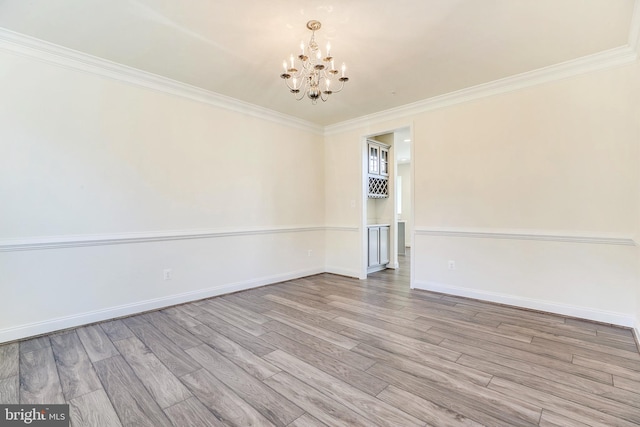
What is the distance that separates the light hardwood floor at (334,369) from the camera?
161 centimetres

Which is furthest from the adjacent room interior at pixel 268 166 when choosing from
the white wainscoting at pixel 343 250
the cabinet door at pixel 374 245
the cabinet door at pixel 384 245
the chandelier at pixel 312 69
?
the cabinet door at pixel 384 245

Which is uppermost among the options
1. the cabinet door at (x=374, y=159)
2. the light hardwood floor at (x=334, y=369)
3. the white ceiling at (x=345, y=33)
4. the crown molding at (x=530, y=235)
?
the white ceiling at (x=345, y=33)

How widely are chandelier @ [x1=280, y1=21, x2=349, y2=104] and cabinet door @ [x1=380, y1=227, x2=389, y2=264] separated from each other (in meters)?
2.89

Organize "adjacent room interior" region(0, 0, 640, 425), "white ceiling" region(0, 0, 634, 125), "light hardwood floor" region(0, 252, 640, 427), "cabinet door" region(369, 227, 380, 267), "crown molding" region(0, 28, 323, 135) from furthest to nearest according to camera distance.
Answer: "cabinet door" region(369, 227, 380, 267), "crown molding" region(0, 28, 323, 135), "adjacent room interior" region(0, 0, 640, 425), "white ceiling" region(0, 0, 634, 125), "light hardwood floor" region(0, 252, 640, 427)

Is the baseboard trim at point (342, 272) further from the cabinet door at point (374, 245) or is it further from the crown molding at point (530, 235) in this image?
the crown molding at point (530, 235)

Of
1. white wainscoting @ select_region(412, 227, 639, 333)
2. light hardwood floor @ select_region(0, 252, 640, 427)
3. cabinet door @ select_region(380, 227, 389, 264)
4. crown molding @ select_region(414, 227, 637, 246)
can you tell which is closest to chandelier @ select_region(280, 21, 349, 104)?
light hardwood floor @ select_region(0, 252, 640, 427)

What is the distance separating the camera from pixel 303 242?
195 inches

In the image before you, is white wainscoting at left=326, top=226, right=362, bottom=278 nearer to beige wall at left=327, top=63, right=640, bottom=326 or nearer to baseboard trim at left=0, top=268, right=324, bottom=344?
beige wall at left=327, top=63, right=640, bottom=326

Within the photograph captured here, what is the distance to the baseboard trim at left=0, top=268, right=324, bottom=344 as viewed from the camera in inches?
99.7

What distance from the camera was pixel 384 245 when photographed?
5.53m

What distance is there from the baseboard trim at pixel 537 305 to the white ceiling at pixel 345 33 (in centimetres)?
255

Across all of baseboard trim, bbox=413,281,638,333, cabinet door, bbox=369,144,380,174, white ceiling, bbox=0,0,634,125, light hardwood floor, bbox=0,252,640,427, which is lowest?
light hardwood floor, bbox=0,252,640,427

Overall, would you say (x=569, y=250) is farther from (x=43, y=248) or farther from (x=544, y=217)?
(x=43, y=248)

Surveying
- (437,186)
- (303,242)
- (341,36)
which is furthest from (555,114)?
(303,242)
